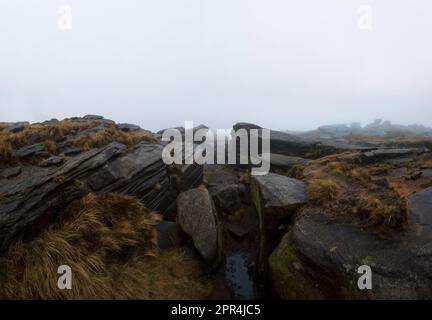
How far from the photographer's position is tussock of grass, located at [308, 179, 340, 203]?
25.6ft

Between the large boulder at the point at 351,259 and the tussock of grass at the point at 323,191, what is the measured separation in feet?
3.19

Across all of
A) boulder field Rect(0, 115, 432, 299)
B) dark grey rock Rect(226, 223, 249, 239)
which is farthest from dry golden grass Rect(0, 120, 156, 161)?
A: dark grey rock Rect(226, 223, 249, 239)

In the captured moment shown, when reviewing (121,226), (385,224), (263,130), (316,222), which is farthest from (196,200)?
(263,130)

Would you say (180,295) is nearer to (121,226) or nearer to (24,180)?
(121,226)

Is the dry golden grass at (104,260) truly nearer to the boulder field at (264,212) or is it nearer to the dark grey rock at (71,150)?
the boulder field at (264,212)

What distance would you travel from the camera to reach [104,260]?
666 centimetres

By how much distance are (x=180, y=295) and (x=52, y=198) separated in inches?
197

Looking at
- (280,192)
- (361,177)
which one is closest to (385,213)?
(280,192)

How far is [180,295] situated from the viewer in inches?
275

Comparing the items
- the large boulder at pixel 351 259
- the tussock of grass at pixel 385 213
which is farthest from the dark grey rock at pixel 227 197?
the tussock of grass at pixel 385 213

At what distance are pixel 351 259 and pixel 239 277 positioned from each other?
4.35 meters

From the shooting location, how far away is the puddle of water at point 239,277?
7.82 meters

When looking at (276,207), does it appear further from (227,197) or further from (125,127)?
(125,127)

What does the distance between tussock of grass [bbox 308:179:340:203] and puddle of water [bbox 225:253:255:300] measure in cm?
383
